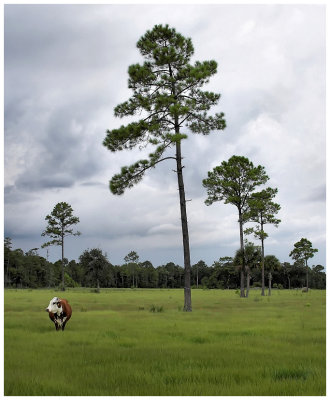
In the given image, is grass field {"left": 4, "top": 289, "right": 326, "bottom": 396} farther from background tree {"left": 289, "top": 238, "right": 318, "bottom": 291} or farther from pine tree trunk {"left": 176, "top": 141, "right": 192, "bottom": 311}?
background tree {"left": 289, "top": 238, "right": 318, "bottom": 291}

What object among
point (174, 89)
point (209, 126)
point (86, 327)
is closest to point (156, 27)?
point (174, 89)

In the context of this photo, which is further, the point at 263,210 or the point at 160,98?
the point at 263,210

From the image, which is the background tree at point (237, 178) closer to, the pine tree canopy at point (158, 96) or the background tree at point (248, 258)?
the background tree at point (248, 258)

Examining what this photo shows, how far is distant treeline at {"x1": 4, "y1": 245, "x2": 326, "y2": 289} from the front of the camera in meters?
68.4

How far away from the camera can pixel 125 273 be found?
120 m

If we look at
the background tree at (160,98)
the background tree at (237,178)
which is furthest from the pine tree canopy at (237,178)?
the background tree at (160,98)

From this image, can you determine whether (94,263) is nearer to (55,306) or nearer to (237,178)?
(237,178)

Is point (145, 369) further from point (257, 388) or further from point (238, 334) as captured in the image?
point (238, 334)

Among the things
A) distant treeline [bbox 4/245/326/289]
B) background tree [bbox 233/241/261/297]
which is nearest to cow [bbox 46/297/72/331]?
background tree [bbox 233/241/261/297]

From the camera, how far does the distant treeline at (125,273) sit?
6844 cm

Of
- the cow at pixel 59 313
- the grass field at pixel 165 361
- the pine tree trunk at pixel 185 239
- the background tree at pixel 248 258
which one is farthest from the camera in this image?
the background tree at pixel 248 258

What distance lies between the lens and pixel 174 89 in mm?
23812

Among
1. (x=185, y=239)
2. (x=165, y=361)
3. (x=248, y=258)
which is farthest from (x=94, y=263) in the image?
(x=165, y=361)

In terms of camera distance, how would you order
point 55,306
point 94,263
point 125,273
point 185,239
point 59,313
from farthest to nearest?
point 125,273 < point 94,263 < point 185,239 < point 59,313 < point 55,306
